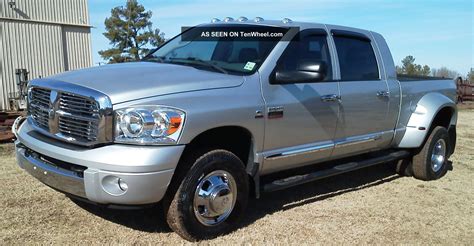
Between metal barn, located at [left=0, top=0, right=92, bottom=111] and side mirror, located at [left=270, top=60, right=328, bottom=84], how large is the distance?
Result: 1483 cm

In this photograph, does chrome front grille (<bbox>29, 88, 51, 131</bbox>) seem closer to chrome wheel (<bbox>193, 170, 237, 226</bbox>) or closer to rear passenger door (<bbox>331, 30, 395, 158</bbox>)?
chrome wheel (<bbox>193, 170, 237, 226</bbox>)

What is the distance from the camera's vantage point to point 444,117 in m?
6.94

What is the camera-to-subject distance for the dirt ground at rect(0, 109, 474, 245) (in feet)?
13.3

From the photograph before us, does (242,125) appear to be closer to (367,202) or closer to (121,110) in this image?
(121,110)

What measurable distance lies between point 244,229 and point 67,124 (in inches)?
70.0

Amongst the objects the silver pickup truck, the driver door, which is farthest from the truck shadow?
the driver door

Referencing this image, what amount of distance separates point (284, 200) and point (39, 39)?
1635 cm

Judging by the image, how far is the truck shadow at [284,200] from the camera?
4391 millimetres

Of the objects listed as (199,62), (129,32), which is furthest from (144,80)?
(129,32)

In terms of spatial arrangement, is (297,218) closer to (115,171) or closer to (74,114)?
(115,171)

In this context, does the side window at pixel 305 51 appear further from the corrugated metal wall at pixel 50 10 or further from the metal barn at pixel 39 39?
the corrugated metal wall at pixel 50 10

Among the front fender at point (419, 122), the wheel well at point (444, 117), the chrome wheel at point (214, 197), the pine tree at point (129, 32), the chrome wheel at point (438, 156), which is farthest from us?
the pine tree at point (129, 32)

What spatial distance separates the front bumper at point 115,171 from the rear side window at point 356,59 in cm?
248

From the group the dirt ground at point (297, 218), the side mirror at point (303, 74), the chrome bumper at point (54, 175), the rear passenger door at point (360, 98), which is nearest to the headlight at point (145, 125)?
the chrome bumper at point (54, 175)
